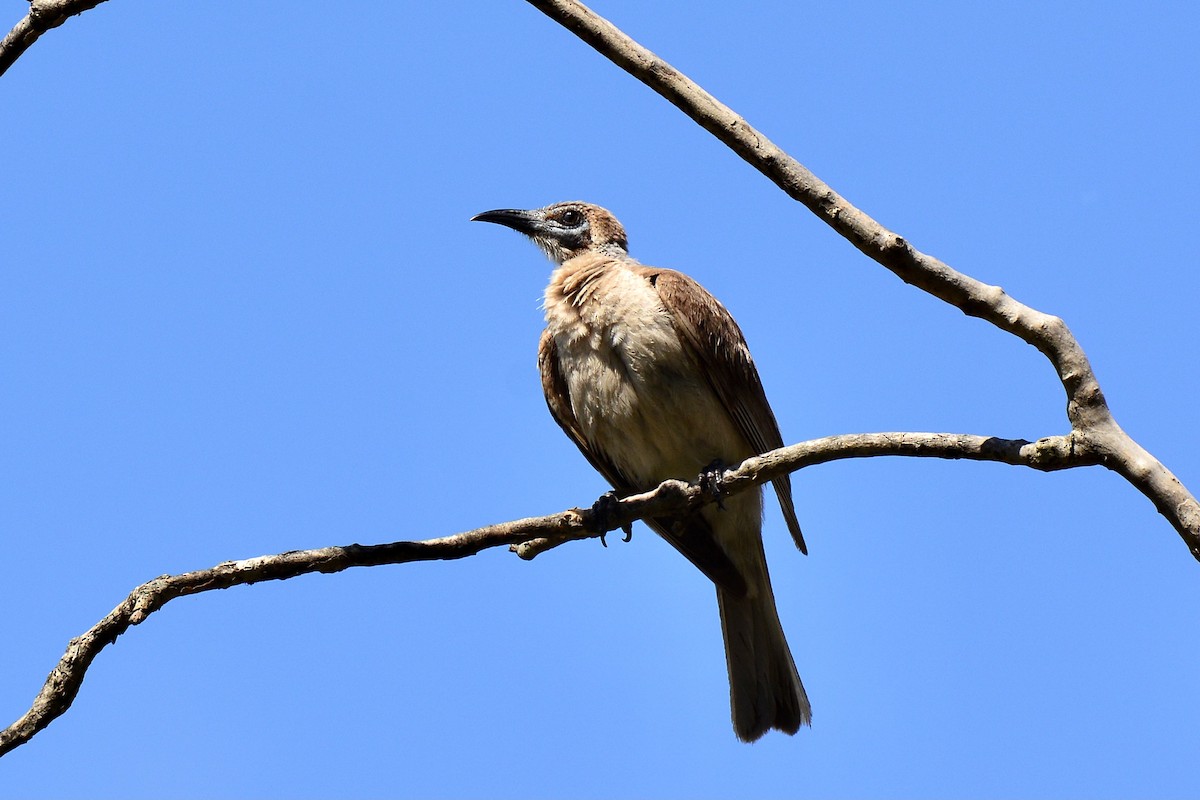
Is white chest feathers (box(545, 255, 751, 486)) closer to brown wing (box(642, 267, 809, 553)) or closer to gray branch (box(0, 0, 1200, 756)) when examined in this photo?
brown wing (box(642, 267, 809, 553))

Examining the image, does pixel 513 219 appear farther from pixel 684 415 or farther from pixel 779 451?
pixel 779 451

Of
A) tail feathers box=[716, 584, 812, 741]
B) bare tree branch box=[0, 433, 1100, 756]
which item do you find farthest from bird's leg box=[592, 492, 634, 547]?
tail feathers box=[716, 584, 812, 741]

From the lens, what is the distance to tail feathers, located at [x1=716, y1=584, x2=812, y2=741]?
6891mm

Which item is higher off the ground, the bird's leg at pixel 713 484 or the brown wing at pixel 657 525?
the brown wing at pixel 657 525

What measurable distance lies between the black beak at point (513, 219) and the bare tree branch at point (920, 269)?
12.4ft

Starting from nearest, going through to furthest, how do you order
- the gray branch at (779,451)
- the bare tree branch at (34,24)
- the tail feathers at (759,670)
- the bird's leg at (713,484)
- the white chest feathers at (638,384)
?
the gray branch at (779,451)
the bare tree branch at (34,24)
the bird's leg at (713,484)
the white chest feathers at (638,384)
the tail feathers at (759,670)

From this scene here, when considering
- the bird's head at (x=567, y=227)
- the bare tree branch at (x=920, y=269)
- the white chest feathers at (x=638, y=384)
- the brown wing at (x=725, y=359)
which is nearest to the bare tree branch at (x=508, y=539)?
the bare tree branch at (x=920, y=269)

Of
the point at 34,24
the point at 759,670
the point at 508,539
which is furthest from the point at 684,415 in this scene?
the point at 34,24

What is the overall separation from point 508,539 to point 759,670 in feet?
8.89

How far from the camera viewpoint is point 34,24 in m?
4.71

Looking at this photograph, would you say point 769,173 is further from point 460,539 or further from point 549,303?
point 549,303

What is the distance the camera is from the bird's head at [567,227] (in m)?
8.07

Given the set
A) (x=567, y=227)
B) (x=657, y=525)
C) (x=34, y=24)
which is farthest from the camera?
(x=567, y=227)

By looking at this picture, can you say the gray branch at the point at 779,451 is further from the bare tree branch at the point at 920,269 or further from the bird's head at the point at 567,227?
the bird's head at the point at 567,227
